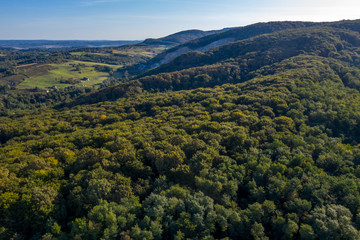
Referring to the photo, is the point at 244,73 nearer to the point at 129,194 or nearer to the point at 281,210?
the point at 281,210

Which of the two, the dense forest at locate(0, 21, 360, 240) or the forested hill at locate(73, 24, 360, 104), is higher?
the forested hill at locate(73, 24, 360, 104)

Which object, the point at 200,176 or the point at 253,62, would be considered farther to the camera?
the point at 253,62

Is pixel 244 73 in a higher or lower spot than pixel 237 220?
higher

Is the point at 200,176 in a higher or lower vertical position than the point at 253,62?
lower

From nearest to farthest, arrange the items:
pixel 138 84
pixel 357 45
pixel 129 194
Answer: pixel 129 194, pixel 138 84, pixel 357 45

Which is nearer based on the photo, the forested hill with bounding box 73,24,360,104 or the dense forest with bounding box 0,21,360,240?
the dense forest with bounding box 0,21,360,240

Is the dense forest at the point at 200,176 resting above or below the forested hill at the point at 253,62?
below

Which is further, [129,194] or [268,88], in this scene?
[268,88]

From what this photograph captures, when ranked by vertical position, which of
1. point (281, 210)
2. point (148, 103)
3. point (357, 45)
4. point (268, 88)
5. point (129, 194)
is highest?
point (357, 45)

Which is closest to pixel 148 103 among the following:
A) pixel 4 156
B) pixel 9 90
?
pixel 4 156

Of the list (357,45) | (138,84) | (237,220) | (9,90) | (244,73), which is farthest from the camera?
(9,90)

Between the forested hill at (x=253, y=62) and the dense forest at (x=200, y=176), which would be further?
the forested hill at (x=253, y=62)
